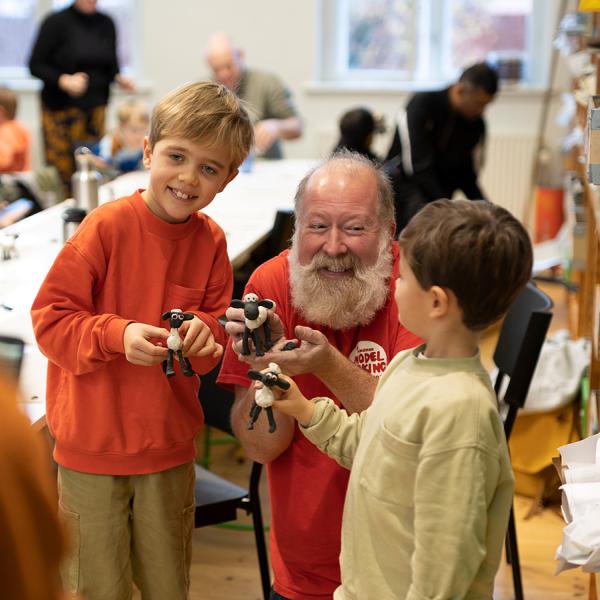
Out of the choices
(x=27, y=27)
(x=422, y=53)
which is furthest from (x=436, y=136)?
(x=27, y=27)

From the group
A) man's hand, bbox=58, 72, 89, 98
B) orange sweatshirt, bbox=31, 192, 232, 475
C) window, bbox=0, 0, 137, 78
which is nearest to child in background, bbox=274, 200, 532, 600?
orange sweatshirt, bbox=31, 192, 232, 475

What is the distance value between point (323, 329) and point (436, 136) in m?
3.53

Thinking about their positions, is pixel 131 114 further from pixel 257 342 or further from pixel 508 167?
pixel 257 342

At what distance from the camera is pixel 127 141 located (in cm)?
584

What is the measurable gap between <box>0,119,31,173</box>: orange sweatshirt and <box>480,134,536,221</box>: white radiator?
373 cm

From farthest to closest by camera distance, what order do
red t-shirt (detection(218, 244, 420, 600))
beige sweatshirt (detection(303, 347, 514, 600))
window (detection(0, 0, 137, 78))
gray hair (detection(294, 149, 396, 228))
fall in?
window (detection(0, 0, 137, 78))
gray hair (detection(294, 149, 396, 228))
red t-shirt (detection(218, 244, 420, 600))
beige sweatshirt (detection(303, 347, 514, 600))

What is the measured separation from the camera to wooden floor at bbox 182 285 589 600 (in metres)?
3.10

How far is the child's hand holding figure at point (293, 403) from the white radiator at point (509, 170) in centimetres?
664

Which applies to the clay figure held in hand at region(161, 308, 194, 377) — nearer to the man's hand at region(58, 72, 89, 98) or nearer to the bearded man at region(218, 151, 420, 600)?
the bearded man at region(218, 151, 420, 600)

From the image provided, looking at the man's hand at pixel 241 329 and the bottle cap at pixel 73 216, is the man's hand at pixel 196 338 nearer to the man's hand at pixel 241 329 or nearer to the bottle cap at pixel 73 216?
the man's hand at pixel 241 329

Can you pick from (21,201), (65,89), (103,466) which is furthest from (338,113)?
(103,466)

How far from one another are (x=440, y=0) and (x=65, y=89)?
126 inches

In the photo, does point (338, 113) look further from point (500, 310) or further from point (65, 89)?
point (500, 310)

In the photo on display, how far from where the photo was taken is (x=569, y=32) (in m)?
4.25
